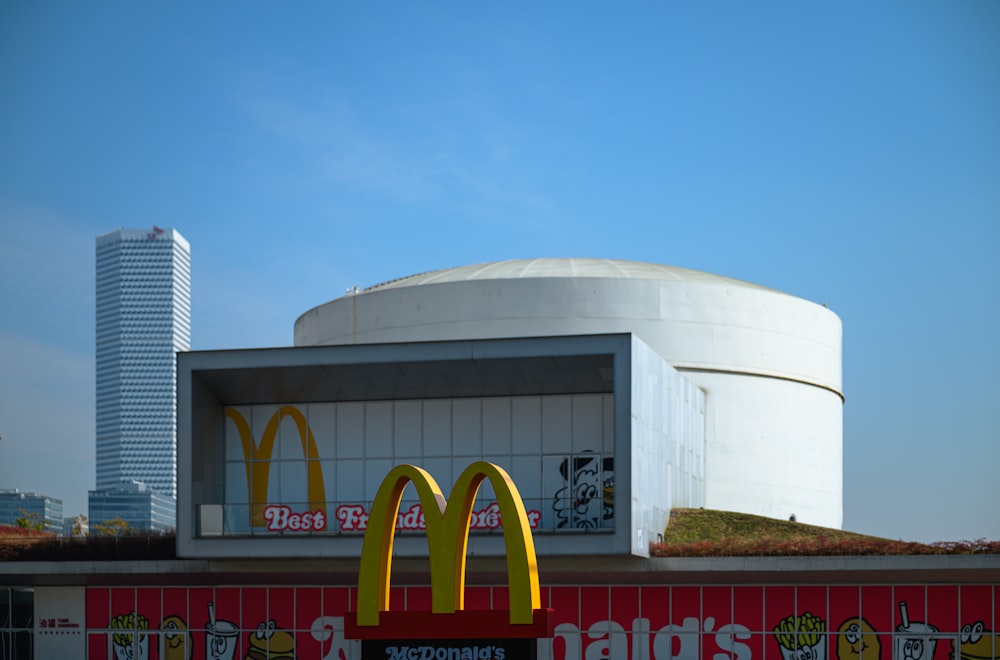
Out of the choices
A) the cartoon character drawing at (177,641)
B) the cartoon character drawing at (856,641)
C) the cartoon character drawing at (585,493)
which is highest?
the cartoon character drawing at (585,493)

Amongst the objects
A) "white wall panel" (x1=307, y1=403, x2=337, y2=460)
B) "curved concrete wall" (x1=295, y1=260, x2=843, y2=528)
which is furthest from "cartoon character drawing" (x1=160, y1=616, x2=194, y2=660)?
"curved concrete wall" (x1=295, y1=260, x2=843, y2=528)

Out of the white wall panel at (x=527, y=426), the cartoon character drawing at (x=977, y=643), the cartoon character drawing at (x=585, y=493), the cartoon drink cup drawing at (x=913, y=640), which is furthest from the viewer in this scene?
the white wall panel at (x=527, y=426)

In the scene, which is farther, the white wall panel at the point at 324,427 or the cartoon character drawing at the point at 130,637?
the cartoon character drawing at the point at 130,637

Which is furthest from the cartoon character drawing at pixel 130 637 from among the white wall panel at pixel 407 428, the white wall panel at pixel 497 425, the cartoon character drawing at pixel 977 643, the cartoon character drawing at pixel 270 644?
the cartoon character drawing at pixel 977 643

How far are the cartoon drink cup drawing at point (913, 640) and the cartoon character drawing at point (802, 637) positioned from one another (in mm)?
2320

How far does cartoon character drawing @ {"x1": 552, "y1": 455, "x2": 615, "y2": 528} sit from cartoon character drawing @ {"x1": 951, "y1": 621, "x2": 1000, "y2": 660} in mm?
11823

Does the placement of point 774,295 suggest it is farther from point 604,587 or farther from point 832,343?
point 604,587

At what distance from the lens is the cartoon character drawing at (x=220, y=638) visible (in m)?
54.1

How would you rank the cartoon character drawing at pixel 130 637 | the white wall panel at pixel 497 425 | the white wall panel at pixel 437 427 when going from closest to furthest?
the white wall panel at pixel 497 425
the white wall panel at pixel 437 427
the cartoon character drawing at pixel 130 637

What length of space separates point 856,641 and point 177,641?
2337 cm

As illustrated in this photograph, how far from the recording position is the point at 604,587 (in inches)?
2029

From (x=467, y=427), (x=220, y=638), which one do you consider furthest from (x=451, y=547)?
(x=220, y=638)

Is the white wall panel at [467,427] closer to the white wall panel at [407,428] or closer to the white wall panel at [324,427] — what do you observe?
the white wall panel at [407,428]

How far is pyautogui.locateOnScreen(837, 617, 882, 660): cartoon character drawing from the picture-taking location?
49.7m
